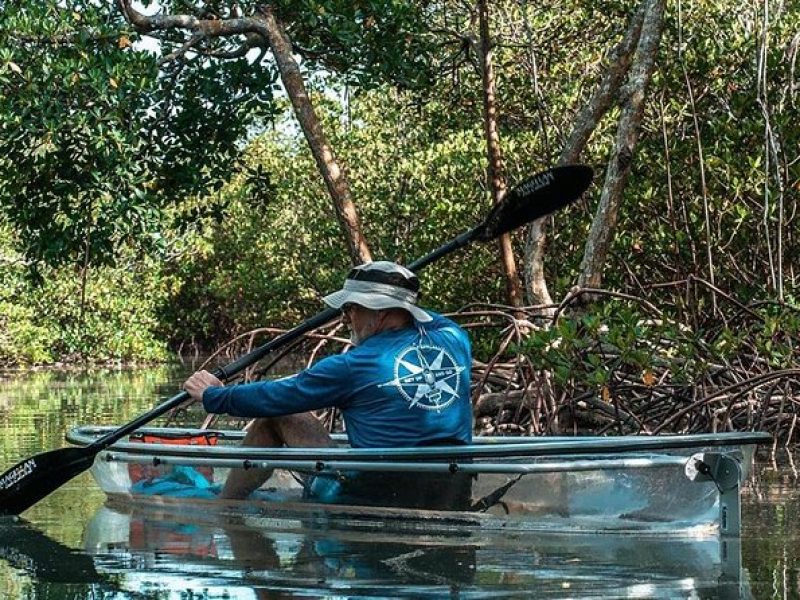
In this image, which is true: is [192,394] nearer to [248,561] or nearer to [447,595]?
[248,561]

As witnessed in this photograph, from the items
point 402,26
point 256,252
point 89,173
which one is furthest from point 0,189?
point 256,252

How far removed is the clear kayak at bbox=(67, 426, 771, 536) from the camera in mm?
5289

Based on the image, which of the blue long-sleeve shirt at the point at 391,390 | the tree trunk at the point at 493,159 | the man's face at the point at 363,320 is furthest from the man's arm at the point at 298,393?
the tree trunk at the point at 493,159

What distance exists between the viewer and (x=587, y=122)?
1094 centimetres

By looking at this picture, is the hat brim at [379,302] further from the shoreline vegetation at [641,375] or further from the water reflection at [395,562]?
the shoreline vegetation at [641,375]

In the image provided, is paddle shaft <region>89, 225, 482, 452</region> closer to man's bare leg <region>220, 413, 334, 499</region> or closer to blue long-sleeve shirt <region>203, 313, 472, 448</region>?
man's bare leg <region>220, 413, 334, 499</region>

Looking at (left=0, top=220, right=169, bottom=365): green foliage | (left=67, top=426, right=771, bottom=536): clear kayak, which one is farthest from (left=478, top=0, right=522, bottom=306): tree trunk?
(left=0, top=220, right=169, bottom=365): green foliage

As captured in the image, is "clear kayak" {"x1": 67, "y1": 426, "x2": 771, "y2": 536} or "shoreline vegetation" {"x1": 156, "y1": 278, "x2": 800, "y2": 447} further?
"shoreline vegetation" {"x1": 156, "y1": 278, "x2": 800, "y2": 447}

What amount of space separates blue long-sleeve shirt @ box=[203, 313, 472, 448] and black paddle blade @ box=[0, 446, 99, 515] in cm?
127

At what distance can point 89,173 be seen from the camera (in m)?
9.89

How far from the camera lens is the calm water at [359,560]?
4664 millimetres

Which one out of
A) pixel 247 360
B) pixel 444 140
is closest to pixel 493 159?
pixel 444 140

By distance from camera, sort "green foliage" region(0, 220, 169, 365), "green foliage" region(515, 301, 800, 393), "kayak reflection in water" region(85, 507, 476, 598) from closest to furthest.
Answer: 1. "kayak reflection in water" region(85, 507, 476, 598)
2. "green foliage" region(515, 301, 800, 393)
3. "green foliage" region(0, 220, 169, 365)

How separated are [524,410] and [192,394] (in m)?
3.47
